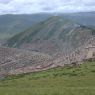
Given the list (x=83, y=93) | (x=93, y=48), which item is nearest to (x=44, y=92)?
(x=83, y=93)

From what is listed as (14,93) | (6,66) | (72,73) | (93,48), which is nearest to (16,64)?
(6,66)

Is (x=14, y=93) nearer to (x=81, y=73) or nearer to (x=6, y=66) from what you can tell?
(x=81, y=73)

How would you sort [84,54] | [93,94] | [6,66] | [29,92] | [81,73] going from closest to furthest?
1. [93,94]
2. [29,92]
3. [81,73]
4. [84,54]
5. [6,66]

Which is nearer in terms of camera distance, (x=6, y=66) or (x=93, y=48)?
(x=93, y=48)

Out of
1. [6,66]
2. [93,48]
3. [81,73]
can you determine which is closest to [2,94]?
[81,73]

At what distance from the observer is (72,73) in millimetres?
97312

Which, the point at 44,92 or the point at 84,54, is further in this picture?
the point at 84,54

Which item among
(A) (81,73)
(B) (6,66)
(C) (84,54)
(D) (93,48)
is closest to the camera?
(A) (81,73)

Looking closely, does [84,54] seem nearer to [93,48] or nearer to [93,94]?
[93,48]

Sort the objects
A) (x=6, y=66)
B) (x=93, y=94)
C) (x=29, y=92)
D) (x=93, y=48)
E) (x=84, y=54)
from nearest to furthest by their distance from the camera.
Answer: (x=93, y=94) → (x=29, y=92) → (x=84, y=54) → (x=93, y=48) → (x=6, y=66)

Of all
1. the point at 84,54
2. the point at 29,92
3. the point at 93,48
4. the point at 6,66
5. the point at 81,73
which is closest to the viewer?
the point at 29,92

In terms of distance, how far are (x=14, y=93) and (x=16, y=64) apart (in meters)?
151

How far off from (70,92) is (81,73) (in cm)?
4996

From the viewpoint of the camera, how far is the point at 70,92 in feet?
147
